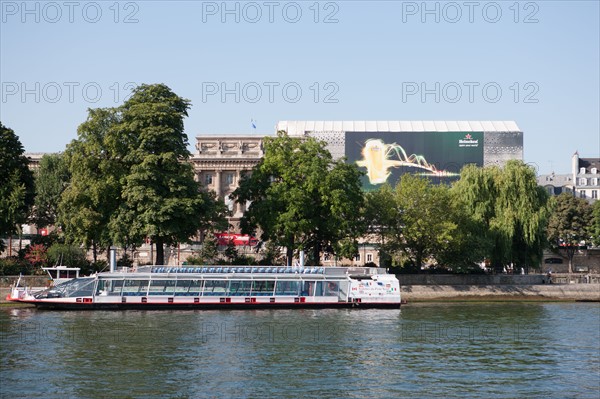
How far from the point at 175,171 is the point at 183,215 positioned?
540 centimetres

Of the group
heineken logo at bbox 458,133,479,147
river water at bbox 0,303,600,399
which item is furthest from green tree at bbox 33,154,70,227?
heineken logo at bbox 458,133,479,147

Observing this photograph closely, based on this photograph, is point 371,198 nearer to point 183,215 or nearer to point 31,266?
point 183,215

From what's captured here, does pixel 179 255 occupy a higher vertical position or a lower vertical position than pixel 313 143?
lower

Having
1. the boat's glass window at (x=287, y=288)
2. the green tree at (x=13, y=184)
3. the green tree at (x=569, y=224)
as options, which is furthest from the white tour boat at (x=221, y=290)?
the green tree at (x=569, y=224)

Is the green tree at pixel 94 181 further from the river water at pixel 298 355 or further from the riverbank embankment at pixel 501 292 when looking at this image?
the riverbank embankment at pixel 501 292

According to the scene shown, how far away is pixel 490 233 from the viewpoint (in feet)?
295

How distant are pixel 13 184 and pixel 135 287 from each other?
1960 cm

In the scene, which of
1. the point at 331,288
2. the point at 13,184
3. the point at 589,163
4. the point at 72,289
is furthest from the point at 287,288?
the point at 589,163

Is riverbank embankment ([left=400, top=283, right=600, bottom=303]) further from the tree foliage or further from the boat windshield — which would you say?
the boat windshield

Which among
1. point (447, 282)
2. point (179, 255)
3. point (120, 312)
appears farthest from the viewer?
point (179, 255)

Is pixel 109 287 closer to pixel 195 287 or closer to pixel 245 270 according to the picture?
pixel 195 287

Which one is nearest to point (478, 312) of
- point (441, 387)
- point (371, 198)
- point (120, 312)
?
point (371, 198)

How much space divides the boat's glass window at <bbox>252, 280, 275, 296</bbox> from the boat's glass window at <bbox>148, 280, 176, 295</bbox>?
23.1ft

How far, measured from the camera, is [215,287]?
7531cm
